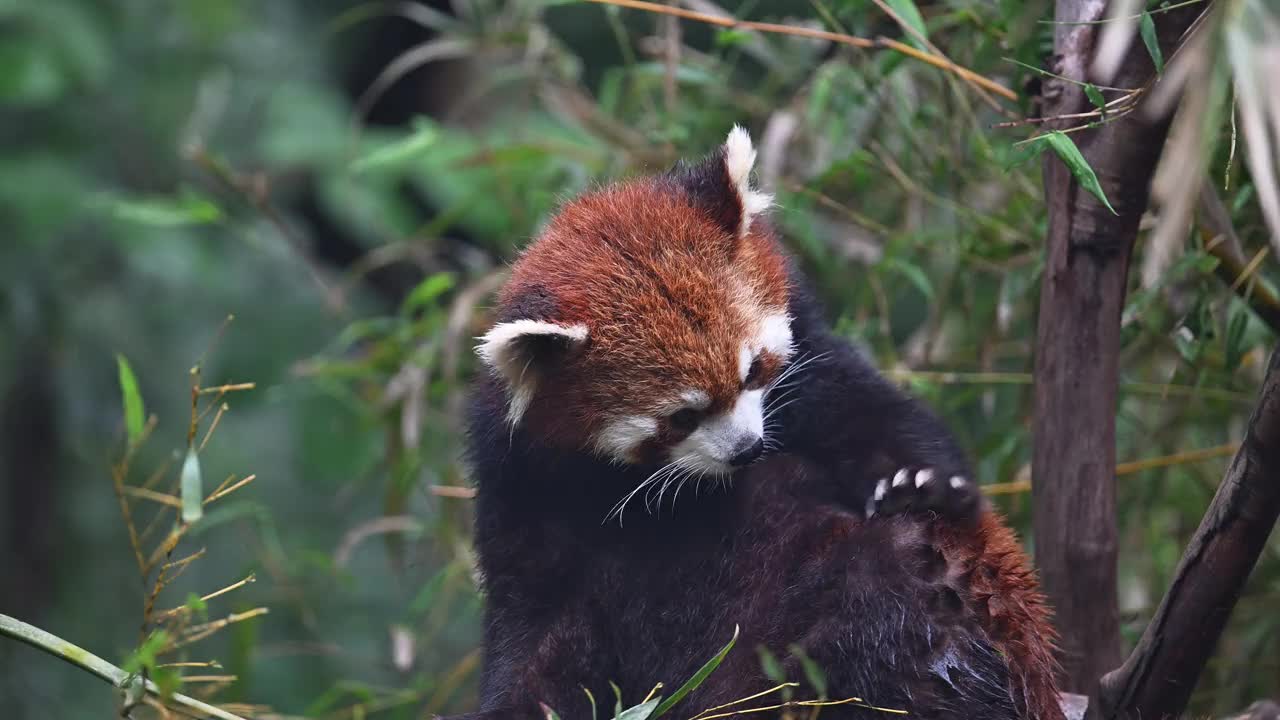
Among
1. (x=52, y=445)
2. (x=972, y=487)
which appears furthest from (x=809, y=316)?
(x=52, y=445)

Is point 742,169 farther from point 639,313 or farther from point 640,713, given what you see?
point 640,713

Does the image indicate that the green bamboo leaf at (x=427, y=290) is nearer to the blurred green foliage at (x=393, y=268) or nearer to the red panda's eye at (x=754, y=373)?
the blurred green foliage at (x=393, y=268)

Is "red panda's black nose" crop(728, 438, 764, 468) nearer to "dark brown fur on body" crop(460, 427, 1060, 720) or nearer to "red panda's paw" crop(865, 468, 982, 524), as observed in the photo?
"dark brown fur on body" crop(460, 427, 1060, 720)

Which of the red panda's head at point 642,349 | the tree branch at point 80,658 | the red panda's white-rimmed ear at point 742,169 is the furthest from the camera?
the red panda's white-rimmed ear at point 742,169

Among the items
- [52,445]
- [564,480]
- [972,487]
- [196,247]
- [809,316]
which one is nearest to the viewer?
[972,487]

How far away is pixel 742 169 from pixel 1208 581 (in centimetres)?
104

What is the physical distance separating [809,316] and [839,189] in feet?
2.89

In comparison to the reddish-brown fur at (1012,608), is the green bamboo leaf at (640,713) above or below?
below

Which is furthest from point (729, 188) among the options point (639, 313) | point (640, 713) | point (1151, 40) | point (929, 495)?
point (640, 713)

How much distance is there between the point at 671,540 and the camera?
2107 millimetres

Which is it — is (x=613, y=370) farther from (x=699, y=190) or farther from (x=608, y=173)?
(x=608, y=173)

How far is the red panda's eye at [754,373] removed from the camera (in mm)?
2135

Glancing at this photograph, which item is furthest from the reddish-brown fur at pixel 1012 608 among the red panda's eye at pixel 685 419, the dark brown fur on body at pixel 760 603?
the red panda's eye at pixel 685 419

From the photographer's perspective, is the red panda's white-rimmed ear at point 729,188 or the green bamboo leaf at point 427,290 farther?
the green bamboo leaf at point 427,290
